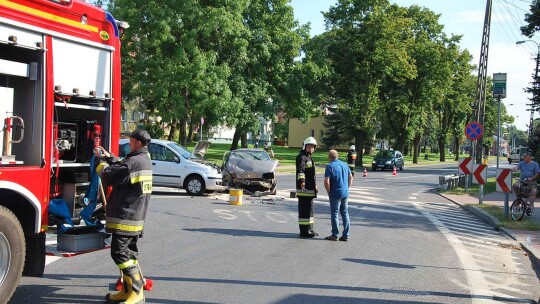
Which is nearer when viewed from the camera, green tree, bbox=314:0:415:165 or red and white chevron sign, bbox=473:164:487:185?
red and white chevron sign, bbox=473:164:487:185

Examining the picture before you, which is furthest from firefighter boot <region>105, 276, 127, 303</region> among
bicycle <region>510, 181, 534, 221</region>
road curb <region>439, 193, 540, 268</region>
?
bicycle <region>510, 181, 534, 221</region>

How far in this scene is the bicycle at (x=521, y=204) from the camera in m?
14.2

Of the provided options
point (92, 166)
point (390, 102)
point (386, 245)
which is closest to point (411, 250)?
point (386, 245)

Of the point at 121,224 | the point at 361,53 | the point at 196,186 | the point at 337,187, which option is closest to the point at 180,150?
the point at 196,186

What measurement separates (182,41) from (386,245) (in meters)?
21.7

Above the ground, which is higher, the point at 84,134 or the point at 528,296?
the point at 84,134

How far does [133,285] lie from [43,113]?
1850 mm

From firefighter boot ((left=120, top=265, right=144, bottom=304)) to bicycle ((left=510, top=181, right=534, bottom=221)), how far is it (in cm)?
1142

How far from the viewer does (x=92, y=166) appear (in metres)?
6.02

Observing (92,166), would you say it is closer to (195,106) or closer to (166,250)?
(166,250)

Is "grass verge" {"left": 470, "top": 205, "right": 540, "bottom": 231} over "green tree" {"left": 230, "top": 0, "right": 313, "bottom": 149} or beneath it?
beneath

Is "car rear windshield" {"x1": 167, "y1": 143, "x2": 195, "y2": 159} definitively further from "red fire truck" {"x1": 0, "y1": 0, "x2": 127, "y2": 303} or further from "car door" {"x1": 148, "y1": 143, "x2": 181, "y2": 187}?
"red fire truck" {"x1": 0, "y1": 0, "x2": 127, "y2": 303}

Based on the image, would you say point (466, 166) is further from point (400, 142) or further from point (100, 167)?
point (400, 142)

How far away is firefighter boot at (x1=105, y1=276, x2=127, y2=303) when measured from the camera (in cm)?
550
